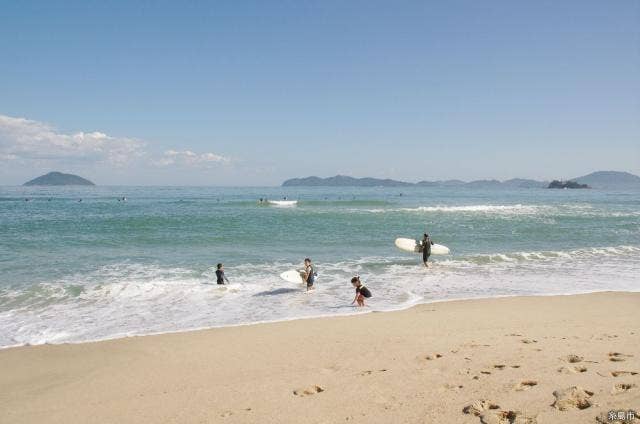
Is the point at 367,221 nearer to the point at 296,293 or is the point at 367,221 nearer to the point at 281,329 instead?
the point at 296,293

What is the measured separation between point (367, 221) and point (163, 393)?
1239 inches

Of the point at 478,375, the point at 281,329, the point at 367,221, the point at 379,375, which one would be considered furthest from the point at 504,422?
the point at 367,221

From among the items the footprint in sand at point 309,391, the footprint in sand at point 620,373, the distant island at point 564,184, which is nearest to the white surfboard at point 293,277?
the footprint in sand at point 309,391

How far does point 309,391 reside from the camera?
6234 millimetres

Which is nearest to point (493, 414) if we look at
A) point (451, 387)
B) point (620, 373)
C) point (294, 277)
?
point (451, 387)

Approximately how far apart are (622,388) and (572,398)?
78 centimetres

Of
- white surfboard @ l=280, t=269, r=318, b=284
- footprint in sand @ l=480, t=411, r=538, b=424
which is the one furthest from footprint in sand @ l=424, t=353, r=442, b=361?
white surfboard @ l=280, t=269, r=318, b=284

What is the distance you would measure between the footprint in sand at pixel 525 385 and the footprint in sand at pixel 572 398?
0.35m

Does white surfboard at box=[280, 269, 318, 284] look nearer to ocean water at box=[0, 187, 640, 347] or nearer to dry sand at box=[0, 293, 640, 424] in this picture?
ocean water at box=[0, 187, 640, 347]

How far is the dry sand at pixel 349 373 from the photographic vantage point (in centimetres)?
551

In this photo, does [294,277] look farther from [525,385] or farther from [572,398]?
[572,398]

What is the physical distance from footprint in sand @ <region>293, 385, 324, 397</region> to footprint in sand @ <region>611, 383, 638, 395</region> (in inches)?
146

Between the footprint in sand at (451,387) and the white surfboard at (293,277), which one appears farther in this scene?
the white surfboard at (293,277)

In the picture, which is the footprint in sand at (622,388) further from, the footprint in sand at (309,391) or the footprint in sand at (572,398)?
the footprint in sand at (309,391)
